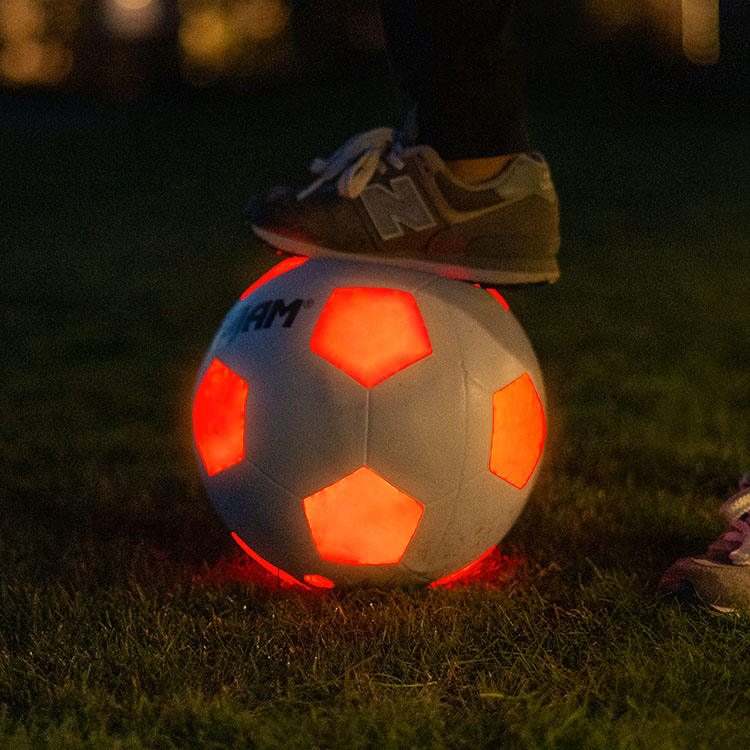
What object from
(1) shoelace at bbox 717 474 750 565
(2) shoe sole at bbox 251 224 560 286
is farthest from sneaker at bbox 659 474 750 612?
(2) shoe sole at bbox 251 224 560 286

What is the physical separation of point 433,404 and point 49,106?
752 inches

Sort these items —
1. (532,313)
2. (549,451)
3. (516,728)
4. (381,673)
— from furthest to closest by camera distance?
(532,313), (549,451), (381,673), (516,728)

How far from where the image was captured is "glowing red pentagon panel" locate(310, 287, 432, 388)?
8.32 feet

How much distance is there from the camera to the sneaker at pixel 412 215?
2707mm

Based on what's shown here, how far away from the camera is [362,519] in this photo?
8.32 feet

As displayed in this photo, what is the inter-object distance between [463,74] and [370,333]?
688 mm

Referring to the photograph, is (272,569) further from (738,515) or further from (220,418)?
(738,515)

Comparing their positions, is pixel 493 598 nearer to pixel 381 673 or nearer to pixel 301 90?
pixel 381 673

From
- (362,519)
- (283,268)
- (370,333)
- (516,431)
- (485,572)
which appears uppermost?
(283,268)

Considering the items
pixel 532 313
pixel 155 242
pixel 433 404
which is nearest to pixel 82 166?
pixel 155 242

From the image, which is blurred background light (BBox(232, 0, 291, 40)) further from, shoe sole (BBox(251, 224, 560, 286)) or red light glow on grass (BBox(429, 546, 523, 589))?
red light glow on grass (BBox(429, 546, 523, 589))

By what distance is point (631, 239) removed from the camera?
28.4 feet

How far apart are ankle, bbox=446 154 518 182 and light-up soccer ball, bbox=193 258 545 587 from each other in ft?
0.93

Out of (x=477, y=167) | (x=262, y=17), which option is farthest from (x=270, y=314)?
(x=262, y=17)
